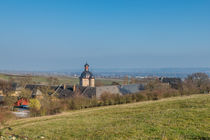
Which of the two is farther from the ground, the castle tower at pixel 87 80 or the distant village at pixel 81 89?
the castle tower at pixel 87 80

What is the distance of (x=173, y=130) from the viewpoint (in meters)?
11.0

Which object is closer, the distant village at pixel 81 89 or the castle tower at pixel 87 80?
the distant village at pixel 81 89

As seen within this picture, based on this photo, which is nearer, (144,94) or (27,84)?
(144,94)

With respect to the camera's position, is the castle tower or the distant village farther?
the castle tower

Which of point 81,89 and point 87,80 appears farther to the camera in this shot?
point 87,80

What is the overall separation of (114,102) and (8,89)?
35397 mm

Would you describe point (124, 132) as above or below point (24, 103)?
above

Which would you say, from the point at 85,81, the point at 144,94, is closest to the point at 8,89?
the point at 85,81

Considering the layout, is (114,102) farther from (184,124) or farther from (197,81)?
(197,81)

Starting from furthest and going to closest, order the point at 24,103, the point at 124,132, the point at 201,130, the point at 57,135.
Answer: the point at 24,103 → the point at 57,135 → the point at 124,132 → the point at 201,130

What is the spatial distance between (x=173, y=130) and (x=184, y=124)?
139cm

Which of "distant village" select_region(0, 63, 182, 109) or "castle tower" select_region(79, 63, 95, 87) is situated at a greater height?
"castle tower" select_region(79, 63, 95, 87)

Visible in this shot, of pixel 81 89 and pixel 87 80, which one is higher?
pixel 87 80

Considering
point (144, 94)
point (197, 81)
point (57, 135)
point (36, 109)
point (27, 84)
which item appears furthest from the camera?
point (27, 84)
